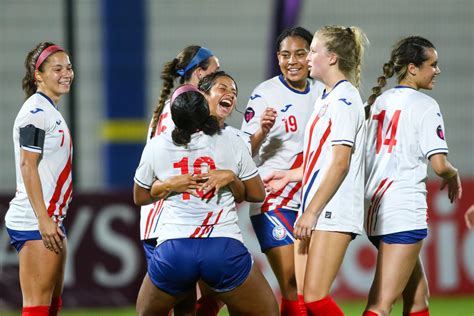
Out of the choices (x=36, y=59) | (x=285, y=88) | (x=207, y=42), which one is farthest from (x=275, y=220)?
(x=207, y=42)

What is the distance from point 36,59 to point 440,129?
2254 millimetres

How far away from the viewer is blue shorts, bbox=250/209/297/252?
5930 mm

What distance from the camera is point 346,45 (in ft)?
17.0

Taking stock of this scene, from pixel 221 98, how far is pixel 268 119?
40cm

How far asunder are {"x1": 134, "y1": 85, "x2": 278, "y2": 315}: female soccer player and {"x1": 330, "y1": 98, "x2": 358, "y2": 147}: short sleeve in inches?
18.2

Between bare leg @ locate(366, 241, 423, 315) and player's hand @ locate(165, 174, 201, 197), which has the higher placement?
player's hand @ locate(165, 174, 201, 197)

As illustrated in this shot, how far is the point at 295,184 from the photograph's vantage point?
6.02 m

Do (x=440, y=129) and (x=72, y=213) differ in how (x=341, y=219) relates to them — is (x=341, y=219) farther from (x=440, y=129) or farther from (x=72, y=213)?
(x=72, y=213)

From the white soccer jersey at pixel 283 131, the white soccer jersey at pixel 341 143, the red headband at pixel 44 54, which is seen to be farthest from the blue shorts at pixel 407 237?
the red headband at pixel 44 54

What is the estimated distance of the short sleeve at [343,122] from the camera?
16.3 feet

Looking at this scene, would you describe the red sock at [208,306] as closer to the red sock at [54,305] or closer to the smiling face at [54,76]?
the red sock at [54,305]

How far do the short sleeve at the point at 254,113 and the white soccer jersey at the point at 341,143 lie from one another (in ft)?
2.62

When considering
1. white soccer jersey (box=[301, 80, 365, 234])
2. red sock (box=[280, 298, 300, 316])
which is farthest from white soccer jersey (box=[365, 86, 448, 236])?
red sock (box=[280, 298, 300, 316])

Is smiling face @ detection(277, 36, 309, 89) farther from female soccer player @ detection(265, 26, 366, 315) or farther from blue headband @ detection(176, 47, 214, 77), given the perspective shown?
female soccer player @ detection(265, 26, 366, 315)
